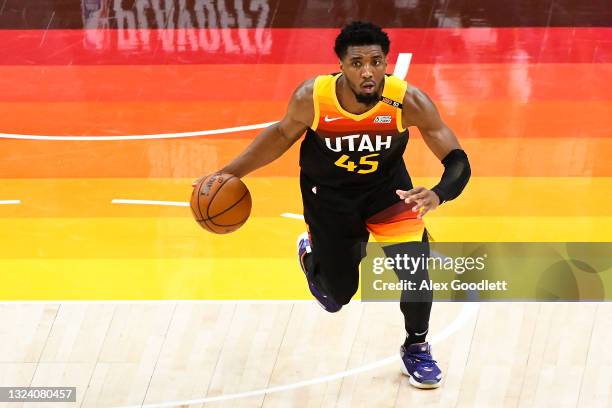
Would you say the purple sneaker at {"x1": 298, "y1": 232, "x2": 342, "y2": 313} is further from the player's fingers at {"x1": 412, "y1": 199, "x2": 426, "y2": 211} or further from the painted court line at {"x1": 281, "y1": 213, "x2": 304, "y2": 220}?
the painted court line at {"x1": 281, "y1": 213, "x2": 304, "y2": 220}

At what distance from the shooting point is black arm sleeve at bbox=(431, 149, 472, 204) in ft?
24.4

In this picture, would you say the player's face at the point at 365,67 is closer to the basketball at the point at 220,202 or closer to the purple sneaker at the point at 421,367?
the basketball at the point at 220,202

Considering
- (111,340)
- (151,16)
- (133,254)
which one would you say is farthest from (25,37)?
(111,340)

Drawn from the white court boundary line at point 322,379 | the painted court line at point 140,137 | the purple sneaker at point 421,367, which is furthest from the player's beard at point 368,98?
the painted court line at point 140,137

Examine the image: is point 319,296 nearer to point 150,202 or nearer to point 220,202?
point 220,202

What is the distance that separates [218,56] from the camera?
13.7 m

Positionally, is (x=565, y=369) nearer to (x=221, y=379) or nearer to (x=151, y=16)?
(x=221, y=379)

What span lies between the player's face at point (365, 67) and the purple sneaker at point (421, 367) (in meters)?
1.70

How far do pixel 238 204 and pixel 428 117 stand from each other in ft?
4.41

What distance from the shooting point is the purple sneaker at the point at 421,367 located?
7.93 m

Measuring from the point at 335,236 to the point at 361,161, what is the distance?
1.96 feet

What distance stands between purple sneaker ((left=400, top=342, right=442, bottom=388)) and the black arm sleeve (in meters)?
1.10

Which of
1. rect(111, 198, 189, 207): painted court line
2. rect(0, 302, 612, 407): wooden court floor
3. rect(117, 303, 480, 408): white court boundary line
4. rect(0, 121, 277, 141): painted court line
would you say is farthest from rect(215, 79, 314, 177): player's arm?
rect(0, 121, 277, 141): painted court line

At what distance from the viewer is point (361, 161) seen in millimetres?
7762
